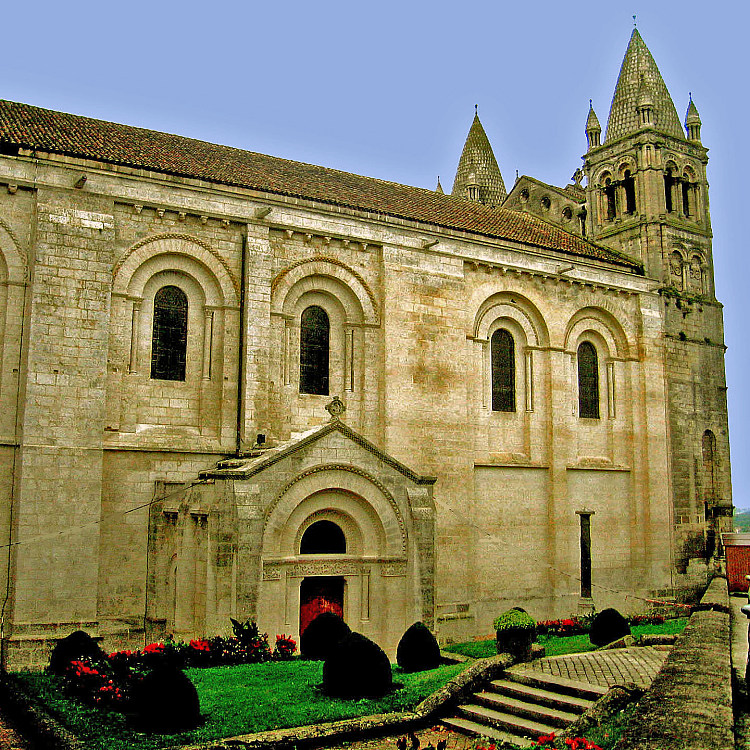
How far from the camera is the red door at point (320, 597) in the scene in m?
21.9

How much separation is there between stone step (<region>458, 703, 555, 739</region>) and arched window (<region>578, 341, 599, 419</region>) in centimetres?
1911

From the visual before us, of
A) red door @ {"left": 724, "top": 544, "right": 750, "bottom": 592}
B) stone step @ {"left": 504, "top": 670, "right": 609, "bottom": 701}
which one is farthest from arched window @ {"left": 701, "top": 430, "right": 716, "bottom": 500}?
stone step @ {"left": 504, "top": 670, "right": 609, "bottom": 701}

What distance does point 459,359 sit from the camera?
93.1 ft

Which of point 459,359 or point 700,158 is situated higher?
point 700,158

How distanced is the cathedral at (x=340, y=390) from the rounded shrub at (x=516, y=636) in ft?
15.1

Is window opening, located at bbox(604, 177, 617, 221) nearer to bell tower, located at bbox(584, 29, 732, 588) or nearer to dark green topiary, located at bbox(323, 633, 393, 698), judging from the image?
bell tower, located at bbox(584, 29, 732, 588)

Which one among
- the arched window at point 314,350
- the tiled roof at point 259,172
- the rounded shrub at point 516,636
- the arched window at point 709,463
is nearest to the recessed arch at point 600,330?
the tiled roof at point 259,172

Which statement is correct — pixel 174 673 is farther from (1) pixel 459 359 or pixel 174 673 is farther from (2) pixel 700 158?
(2) pixel 700 158

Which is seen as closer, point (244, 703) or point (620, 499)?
point (244, 703)

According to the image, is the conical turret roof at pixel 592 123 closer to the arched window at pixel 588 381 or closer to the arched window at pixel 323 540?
the arched window at pixel 588 381

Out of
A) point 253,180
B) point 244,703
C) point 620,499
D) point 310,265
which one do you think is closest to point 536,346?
point 620,499

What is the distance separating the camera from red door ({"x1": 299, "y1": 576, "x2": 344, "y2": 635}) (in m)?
21.9

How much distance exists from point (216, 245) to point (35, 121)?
7289mm

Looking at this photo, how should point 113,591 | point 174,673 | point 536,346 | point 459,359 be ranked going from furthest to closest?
point 536,346 < point 459,359 < point 113,591 < point 174,673
